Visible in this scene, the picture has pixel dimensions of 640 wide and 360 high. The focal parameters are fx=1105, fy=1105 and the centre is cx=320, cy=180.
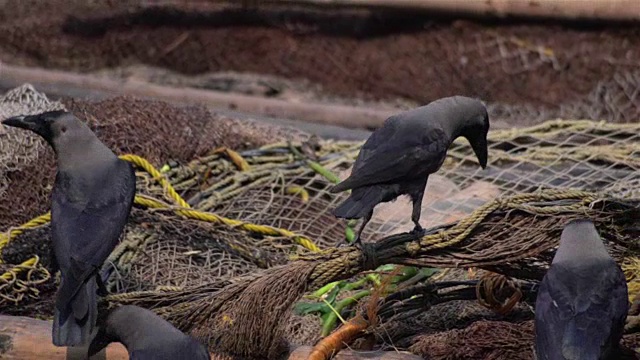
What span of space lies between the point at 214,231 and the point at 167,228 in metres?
0.23

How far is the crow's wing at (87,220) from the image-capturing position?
4141mm

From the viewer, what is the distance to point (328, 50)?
9.95m

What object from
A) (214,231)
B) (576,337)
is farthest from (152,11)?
(576,337)

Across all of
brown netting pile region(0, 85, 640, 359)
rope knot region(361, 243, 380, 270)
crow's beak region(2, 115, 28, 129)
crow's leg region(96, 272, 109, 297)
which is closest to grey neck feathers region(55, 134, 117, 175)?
crow's beak region(2, 115, 28, 129)

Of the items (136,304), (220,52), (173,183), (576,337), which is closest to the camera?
(576,337)

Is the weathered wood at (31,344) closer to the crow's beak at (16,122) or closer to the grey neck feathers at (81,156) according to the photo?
the grey neck feathers at (81,156)

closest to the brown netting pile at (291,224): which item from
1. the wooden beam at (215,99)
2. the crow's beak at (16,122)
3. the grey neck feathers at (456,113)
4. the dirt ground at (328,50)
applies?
the grey neck feathers at (456,113)

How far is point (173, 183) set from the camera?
19.3 feet

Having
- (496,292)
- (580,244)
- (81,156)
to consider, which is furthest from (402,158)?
(81,156)

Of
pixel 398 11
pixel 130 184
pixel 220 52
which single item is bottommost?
pixel 220 52

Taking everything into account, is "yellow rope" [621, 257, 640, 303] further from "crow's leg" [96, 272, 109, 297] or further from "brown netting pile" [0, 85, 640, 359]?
"crow's leg" [96, 272, 109, 297]

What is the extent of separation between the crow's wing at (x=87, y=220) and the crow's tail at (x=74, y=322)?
4 cm

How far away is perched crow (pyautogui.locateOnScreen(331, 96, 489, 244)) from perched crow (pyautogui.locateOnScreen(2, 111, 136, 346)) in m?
0.90

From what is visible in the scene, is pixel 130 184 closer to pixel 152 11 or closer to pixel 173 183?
pixel 173 183
